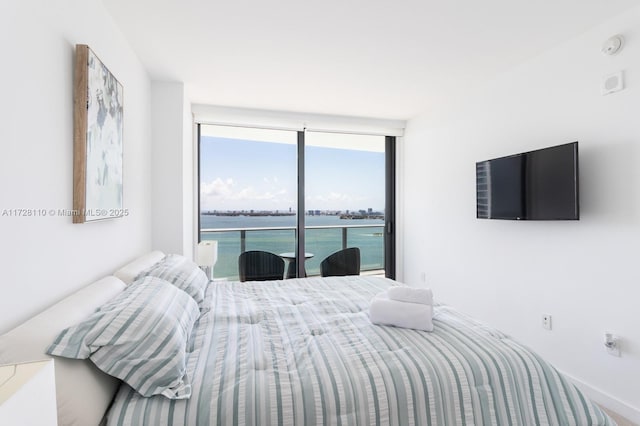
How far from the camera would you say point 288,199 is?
4.56 metres

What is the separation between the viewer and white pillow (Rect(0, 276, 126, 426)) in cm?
97

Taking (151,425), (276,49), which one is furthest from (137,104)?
(151,425)

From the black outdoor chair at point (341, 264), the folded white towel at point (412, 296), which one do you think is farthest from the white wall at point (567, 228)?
the folded white towel at point (412, 296)

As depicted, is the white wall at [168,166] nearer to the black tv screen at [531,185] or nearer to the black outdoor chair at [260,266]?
the black outdoor chair at [260,266]

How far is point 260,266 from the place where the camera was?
403 centimetres

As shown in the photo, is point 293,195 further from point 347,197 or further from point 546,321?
point 546,321

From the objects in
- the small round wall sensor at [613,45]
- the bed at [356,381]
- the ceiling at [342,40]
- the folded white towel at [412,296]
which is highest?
the ceiling at [342,40]

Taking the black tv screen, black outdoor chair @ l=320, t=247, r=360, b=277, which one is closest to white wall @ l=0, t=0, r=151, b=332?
black outdoor chair @ l=320, t=247, r=360, b=277

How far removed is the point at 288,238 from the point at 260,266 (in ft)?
2.75

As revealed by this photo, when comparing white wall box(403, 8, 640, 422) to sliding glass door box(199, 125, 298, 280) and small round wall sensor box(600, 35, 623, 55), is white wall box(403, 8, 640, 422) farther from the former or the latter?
sliding glass door box(199, 125, 298, 280)

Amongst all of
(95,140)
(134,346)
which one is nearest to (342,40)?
(95,140)

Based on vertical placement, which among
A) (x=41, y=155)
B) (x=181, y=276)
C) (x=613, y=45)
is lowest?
(x=181, y=276)

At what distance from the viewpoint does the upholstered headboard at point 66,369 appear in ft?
3.18

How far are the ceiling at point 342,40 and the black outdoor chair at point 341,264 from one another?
193 centimetres
